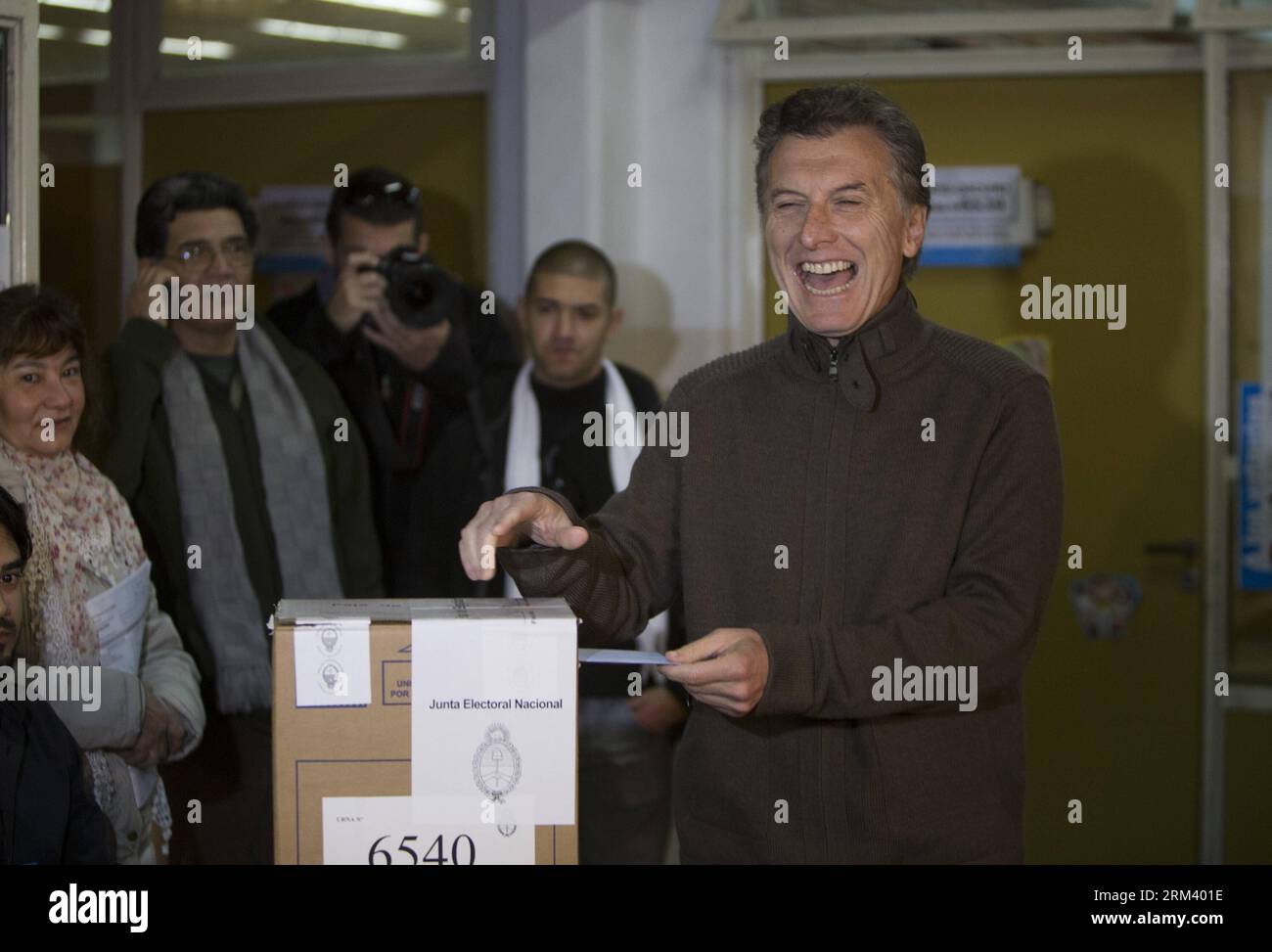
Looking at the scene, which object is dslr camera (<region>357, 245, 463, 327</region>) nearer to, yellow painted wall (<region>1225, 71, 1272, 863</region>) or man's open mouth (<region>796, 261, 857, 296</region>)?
man's open mouth (<region>796, 261, 857, 296</region>)

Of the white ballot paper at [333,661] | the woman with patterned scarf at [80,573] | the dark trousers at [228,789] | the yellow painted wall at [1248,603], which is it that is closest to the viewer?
the white ballot paper at [333,661]

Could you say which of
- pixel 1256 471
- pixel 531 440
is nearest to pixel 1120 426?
pixel 1256 471

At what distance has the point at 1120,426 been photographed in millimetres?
3551

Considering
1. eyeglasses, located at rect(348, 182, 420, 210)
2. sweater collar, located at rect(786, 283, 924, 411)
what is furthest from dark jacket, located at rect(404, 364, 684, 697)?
sweater collar, located at rect(786, 283, 924, 411)

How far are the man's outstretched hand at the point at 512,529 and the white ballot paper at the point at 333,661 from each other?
0.21 m

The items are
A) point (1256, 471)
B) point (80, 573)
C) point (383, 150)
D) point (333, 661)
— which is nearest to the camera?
point (333, 661)

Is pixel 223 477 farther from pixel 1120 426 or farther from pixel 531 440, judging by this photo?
pixel 1120 426

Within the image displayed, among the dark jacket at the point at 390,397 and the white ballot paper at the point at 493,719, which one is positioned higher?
the dark jacket at the point at 390,397

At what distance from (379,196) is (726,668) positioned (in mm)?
2144

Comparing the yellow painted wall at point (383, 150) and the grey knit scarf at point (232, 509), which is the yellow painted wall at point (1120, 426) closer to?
the yellow painted wall at point (383, 150)

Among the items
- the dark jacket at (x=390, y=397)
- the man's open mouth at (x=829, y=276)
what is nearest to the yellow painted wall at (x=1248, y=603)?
the dark jacket at (x=390, y=397)

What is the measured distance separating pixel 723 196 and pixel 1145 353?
1080 mm

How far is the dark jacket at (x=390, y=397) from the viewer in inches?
127

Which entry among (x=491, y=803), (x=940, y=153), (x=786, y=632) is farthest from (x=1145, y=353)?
(x=491, y=803)
